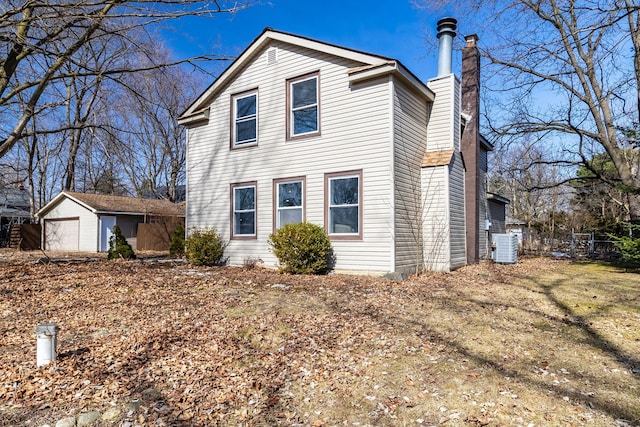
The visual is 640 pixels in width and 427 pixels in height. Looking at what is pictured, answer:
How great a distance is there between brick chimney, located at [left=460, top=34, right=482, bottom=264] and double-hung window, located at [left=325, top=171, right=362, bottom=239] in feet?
13.1

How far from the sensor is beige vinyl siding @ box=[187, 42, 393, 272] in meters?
9.65

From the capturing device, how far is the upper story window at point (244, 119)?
12.0 m

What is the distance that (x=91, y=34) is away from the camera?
9055 mm

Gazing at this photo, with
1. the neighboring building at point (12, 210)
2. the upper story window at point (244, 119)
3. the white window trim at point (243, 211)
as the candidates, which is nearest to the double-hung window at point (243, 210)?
the white window trim at point (243, 211)

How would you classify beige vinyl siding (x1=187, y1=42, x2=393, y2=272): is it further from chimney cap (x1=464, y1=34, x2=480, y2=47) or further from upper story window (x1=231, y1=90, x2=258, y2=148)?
chimney cap (x1=464, y1=34, x2=480, y2=47)

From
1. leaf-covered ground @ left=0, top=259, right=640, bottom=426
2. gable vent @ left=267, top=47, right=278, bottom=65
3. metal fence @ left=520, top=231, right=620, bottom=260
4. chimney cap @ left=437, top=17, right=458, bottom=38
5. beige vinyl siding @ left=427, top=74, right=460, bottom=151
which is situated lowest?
leaf-covered ground @ left=0, top=259, right=640, bottom=426

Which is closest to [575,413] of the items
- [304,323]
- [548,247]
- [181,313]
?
[304,323]

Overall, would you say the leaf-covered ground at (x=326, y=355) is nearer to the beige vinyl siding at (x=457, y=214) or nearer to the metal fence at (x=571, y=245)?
the beige vinyl siding at (x=457, y=214)

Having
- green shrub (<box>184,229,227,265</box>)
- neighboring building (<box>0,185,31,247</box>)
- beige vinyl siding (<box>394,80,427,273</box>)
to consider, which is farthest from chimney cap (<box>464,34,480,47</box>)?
neighboring building (<box>0,185,31,247</box>)

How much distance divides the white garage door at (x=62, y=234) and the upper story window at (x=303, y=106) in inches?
688

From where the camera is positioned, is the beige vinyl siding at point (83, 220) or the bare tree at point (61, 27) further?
the beige vinyl siding at point (83, 220)

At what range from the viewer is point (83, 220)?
73.6ft

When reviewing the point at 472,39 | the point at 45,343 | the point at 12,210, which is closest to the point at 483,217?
the point at 472,39

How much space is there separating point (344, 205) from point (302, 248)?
1536 millimetres
